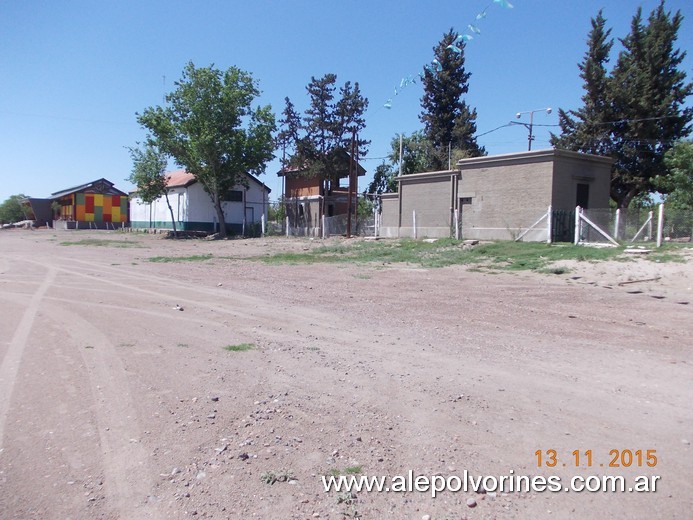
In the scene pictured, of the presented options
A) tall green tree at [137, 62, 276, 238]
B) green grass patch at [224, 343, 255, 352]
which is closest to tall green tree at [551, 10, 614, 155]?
tall green tree at [137, 62, 276, 238]

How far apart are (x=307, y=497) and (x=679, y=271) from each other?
14419 mm

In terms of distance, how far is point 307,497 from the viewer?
3.58 m

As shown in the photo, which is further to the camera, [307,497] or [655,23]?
[655,23]

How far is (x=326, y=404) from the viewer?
5.26 metres

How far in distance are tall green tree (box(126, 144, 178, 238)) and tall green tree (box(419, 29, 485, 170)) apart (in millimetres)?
24826

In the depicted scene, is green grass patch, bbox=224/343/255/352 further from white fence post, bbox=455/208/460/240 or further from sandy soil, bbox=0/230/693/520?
white fence post, bbox=455/208/460/240

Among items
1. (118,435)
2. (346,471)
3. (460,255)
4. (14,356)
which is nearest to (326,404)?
(346,471)

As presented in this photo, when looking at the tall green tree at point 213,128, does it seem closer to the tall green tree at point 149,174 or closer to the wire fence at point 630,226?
the tall green tree at point 149,174

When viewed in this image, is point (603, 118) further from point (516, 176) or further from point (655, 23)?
point (516, 176)

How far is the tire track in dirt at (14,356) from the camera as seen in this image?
16.5ft

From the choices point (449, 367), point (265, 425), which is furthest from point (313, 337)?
point (265, 425)

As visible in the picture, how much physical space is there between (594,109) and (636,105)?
2965 mm

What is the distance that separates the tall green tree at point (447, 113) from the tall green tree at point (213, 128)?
1481 centimetres

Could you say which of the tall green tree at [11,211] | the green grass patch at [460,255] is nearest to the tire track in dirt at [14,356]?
the green grass patch at [460,255]
